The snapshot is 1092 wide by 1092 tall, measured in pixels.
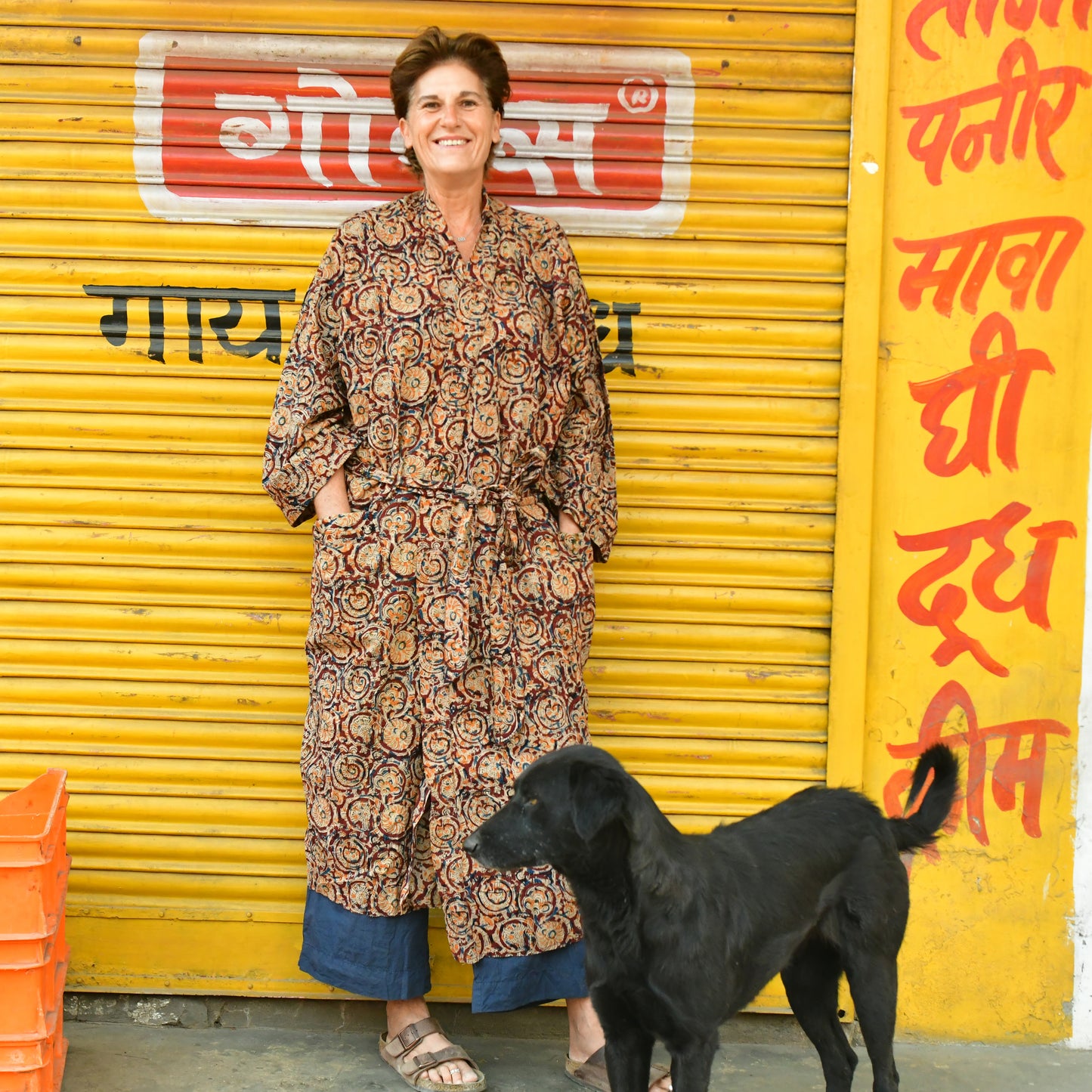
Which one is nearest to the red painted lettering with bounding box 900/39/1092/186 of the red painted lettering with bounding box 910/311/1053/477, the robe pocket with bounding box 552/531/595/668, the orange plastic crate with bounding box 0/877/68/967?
the red painted lettering with bounding box 910/311/1053/477

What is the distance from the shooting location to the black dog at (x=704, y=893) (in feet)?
8.43

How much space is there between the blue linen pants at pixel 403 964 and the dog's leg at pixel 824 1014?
22.1 inches

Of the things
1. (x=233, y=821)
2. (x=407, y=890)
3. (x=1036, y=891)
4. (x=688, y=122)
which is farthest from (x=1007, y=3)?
(x=233, y=821)

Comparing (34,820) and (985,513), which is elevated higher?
(985,513)

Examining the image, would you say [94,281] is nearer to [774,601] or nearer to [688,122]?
[688,122]

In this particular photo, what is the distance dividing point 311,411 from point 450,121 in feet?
2.72

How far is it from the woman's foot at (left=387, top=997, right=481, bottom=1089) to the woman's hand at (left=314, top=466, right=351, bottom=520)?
1358mm

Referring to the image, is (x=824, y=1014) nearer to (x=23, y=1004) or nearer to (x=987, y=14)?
(x=23, y=1004)

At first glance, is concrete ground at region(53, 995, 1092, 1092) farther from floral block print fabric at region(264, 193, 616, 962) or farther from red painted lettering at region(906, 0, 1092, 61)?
red painted lettering at region(906, 0, 1092, 61)

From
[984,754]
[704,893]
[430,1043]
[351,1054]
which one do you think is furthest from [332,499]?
[984,754]

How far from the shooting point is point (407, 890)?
3352 mm

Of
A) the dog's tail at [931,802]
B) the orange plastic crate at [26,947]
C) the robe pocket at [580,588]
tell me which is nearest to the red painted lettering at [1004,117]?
the robe pocket at [580,588]

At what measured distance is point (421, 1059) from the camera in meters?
3.42

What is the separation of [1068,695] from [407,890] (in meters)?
2.05
